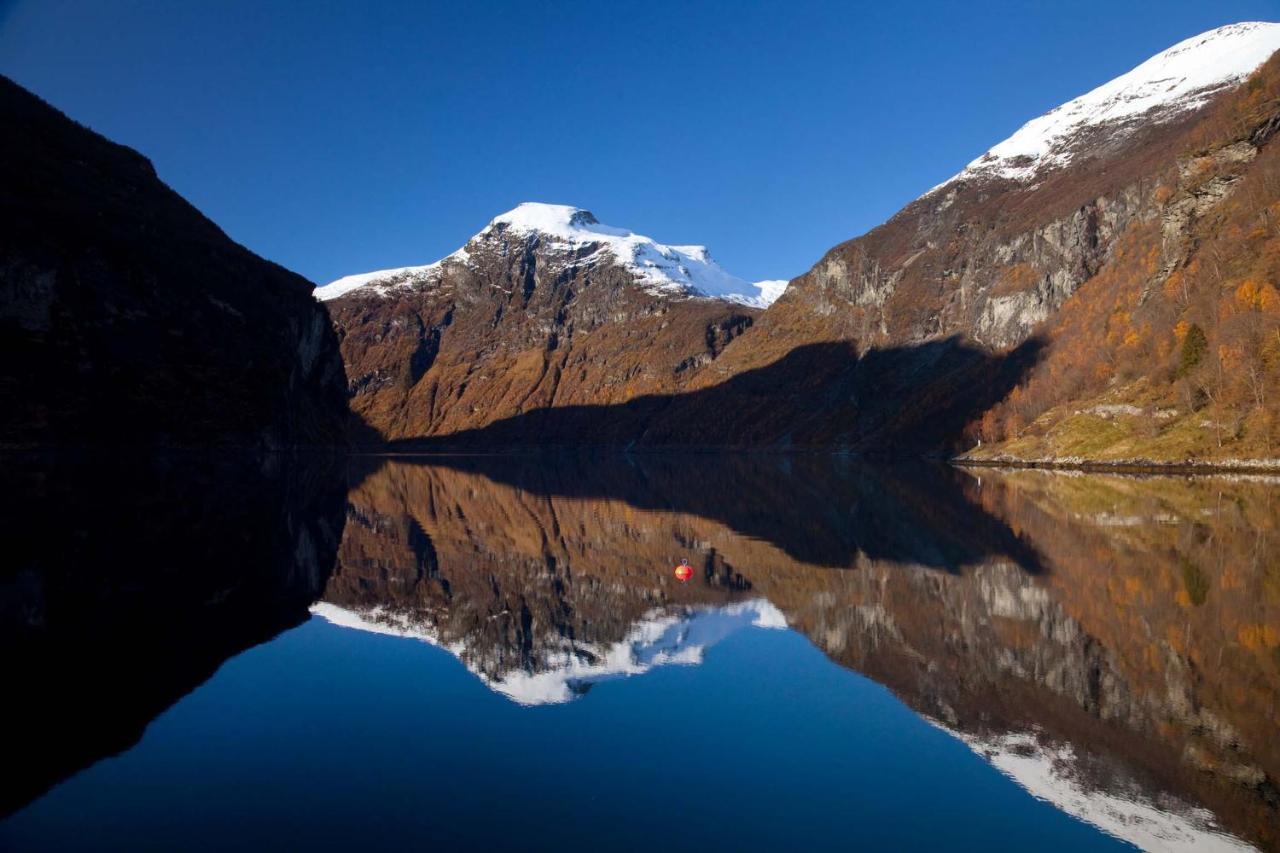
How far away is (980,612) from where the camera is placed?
18.1m

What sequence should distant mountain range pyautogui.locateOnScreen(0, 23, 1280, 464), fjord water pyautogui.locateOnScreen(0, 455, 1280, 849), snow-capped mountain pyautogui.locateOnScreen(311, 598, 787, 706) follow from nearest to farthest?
1. fjord water pyautogui.locateOnScreen(0, 455, 1280, 849)
2. snow-capped mountain pyautogui.locateOnScreen(311, 598, 787, 706)
3. distant mountain range pyautogui.locateOnScreen(0, 23, 1280, 464)

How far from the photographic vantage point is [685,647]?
1666 centimetres

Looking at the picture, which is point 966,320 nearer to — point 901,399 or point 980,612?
point 901,399

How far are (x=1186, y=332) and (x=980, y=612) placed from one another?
8086 cm

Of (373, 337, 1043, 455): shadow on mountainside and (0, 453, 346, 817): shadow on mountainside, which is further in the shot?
(373, 337, 1043, 455): shadow on mountainside

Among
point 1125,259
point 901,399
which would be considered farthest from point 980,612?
point 901,399

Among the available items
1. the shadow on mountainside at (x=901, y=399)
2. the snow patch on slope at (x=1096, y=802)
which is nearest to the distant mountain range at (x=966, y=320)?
the shadow on mountainside at (x=901, y=399)

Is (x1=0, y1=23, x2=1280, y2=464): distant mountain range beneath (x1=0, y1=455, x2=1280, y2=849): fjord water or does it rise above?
above

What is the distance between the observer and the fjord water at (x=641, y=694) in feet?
28.2

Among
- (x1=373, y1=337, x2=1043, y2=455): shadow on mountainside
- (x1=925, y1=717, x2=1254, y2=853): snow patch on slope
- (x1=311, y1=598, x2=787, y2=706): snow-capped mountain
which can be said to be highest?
(x1=373, y1=337, x2=1043, y2=455): shadow on mountainside

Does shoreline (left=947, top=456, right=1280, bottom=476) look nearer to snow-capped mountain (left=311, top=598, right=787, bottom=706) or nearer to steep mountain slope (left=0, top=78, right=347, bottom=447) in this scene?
snow-capped mountain (left=311, top=598, right=787, bottom=706)

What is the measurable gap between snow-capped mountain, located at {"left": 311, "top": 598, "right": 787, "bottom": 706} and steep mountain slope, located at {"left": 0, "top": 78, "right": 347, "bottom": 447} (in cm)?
7067

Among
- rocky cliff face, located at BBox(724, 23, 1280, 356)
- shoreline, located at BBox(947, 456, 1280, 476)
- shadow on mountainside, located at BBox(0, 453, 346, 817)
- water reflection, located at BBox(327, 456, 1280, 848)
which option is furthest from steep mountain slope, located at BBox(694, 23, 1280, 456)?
shadow on mountainside, located at BBox(0, 453, 346, 817)

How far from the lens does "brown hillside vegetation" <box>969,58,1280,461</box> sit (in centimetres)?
Answer: 6969
